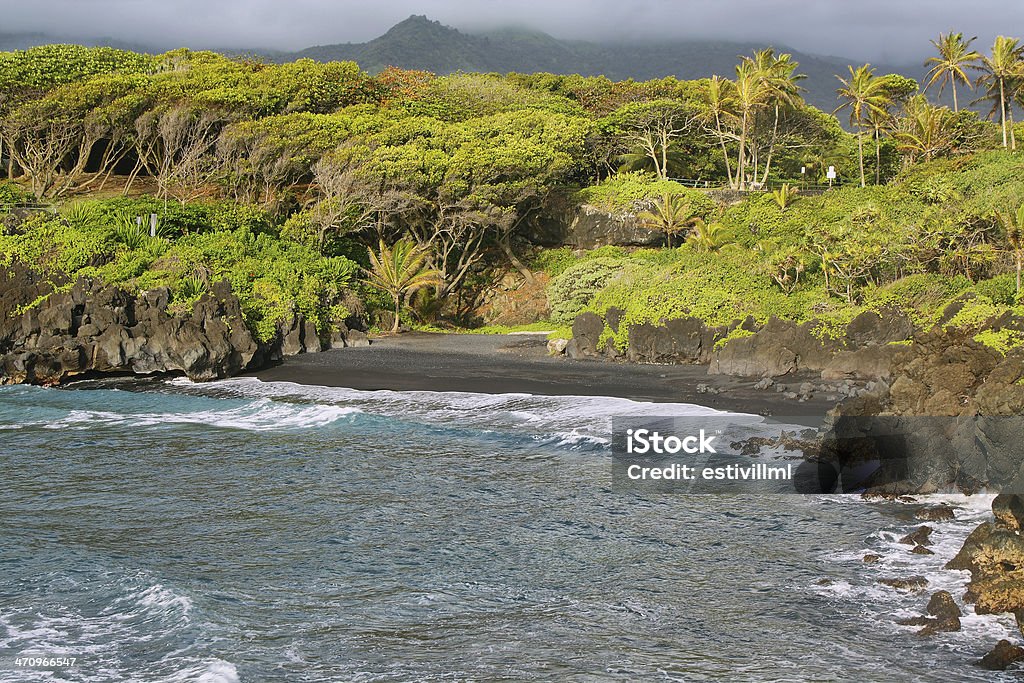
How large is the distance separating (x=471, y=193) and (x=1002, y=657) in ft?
96.3

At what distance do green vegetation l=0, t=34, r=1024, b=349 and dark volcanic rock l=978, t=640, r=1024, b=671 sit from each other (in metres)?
13.1

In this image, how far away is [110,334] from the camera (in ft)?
79.2

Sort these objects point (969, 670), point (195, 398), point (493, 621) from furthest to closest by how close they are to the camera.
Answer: point (195, 398) → point (493, 621) → point (969, 670)

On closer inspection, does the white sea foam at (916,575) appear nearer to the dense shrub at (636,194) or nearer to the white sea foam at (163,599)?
the white sea foam at (163,599)

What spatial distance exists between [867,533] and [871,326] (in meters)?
12.6

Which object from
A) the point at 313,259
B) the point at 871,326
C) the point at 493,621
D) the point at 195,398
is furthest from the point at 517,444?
the point at 313,259

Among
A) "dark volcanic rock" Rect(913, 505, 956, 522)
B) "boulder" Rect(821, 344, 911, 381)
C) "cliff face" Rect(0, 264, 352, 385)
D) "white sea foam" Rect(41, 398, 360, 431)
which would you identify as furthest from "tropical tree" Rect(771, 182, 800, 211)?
"dark volcanic rock" Rect(913, 505, 956, 522)

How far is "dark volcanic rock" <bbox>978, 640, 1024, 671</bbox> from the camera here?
302 inches

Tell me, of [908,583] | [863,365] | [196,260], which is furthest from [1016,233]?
[196,260]

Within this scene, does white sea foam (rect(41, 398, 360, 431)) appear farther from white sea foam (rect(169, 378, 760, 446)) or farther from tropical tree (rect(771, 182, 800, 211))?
tropical tree (rect(771, 182, 800, 211))

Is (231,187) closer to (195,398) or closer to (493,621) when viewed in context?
(195,398)

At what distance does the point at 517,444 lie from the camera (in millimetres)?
16203

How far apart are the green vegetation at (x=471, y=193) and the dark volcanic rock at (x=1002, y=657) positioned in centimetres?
1306

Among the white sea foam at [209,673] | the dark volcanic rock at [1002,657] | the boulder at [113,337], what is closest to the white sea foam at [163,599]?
the white sea foam at [209,673]
